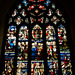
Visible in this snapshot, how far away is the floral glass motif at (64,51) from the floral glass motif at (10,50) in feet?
5.42

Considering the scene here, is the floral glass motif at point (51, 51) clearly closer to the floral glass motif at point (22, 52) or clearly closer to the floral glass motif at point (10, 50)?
the floral glass motif at point (22, 52)

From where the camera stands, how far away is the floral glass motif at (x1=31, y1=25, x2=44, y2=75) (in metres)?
5.51

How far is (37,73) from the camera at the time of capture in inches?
215

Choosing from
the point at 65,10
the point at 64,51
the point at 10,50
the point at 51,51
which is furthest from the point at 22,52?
the point at 65,10

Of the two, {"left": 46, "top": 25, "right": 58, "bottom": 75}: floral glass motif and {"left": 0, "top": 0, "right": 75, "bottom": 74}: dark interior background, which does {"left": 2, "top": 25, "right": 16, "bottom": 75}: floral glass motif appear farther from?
{"left": 46, "top": 25, "right": 58, "bottom": 75}: floral glass motif

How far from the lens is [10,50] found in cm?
581

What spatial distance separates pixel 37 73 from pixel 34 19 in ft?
6.83

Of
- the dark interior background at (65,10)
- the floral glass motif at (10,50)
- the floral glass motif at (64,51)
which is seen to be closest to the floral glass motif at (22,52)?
the floral glass motif at (10,50)

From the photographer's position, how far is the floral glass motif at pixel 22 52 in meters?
5.51

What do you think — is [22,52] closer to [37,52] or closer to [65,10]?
[37,52]

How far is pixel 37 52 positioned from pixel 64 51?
94 centimetres

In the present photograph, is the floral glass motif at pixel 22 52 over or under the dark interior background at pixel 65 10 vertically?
under

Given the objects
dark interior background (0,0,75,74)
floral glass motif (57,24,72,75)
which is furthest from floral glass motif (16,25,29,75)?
floral glass motif (57,24,72,75)

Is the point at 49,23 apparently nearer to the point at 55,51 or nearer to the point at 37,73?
the point at 55,51
